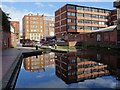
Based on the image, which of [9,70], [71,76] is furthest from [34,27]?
[9,70]

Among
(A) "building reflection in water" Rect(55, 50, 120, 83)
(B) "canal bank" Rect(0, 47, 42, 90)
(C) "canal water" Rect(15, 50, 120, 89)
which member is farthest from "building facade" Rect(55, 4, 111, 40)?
(C) "canal water" Rect(15, 50, 120, 89)

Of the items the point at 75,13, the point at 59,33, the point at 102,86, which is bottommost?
the point at 102,86

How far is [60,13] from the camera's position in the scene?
2788 inches

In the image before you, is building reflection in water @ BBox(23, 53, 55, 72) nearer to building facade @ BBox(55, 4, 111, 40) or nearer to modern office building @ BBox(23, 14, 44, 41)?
building facade @ BBox(55, 4, 111, 40)

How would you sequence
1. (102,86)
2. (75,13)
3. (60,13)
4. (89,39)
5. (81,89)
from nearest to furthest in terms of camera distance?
(81,89) → (102,86) → (89,39) → (75,13) → (60,13)

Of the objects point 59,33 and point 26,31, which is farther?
point 26,31

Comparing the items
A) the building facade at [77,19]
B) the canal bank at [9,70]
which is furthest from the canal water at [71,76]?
the building facade at [77,19]

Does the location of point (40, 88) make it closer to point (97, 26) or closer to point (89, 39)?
point (89, 39)

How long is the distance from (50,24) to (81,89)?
115817 mm

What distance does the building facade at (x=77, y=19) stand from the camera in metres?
65.4

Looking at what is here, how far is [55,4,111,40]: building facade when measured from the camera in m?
65.4

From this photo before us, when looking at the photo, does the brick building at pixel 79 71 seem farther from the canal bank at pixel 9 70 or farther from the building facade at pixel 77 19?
the building facade at pixel 77 19

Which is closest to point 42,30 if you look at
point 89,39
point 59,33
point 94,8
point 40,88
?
point 59,33

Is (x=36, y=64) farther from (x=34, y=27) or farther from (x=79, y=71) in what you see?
(x=34, y=27)
